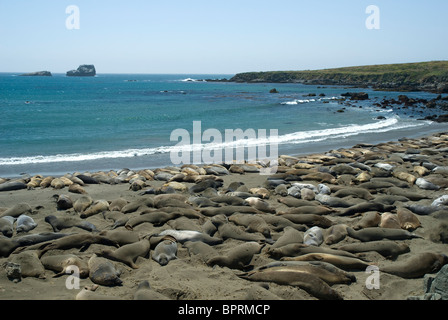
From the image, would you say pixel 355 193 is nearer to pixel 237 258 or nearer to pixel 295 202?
pixel 295 202

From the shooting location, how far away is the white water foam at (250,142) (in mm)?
17953

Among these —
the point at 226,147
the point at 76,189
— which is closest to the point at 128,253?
the point at 76,189

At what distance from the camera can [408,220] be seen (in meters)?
8.12

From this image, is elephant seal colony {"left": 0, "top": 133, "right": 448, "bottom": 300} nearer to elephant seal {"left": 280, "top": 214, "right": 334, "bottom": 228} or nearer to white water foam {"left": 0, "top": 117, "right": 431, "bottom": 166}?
elephant seal {"left": 280, "top": 214, "right": 334, "bottom": 228}

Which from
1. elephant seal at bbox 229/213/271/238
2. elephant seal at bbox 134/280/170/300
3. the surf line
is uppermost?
the surf line

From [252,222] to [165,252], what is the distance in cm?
213

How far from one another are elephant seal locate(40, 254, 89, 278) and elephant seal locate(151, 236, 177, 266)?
1.16 m

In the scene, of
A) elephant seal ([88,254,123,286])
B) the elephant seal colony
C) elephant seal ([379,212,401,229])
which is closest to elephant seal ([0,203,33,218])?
the elephant seal colony

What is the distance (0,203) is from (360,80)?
3871 inches

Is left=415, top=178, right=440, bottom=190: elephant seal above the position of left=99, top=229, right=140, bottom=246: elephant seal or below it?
above

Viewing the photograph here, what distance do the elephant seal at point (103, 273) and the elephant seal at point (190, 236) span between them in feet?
4.70

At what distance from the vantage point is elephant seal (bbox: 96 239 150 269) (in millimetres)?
6518

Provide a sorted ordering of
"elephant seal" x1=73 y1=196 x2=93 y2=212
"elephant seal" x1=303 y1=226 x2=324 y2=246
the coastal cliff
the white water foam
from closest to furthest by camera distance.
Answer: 1. "elephant seal" x1=303 y1=226 x2=324 y2=246
2. "elephant seal" x1=73 y1=196 x2=93 y2=212
3. the white water foam
4. the coastal cliff
